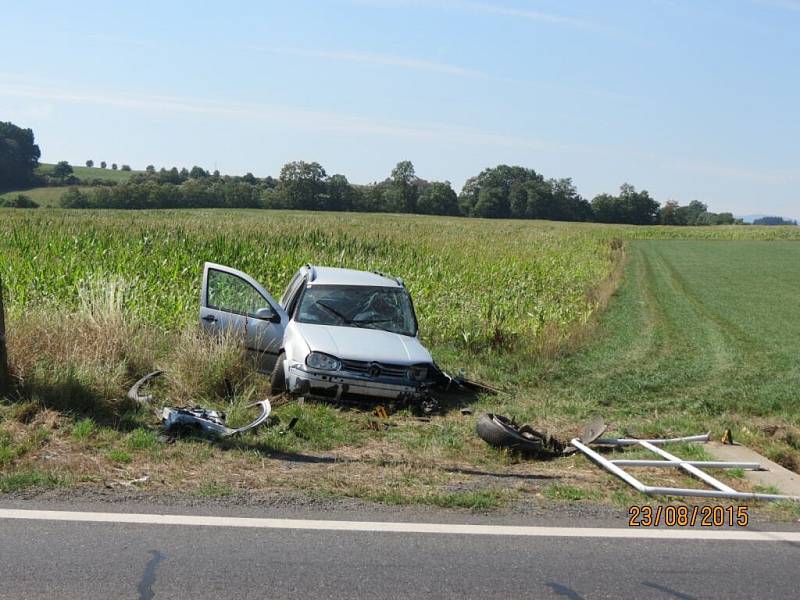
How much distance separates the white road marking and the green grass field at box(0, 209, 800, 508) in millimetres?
518

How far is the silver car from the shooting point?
8922mm

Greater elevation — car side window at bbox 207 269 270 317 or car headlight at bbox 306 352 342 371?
car side window at bbox 207 269 270 317

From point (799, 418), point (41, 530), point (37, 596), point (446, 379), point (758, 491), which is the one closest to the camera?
point (37, 596)

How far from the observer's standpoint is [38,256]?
16.6m

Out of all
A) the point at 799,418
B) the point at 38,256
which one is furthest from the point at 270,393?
the point at 38,256

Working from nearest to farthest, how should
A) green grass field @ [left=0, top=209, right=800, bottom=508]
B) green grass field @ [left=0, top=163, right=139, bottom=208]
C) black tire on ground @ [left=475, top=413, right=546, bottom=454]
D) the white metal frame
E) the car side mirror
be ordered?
the white metal frame, green grass field @ [left=0, top=209, right=800, bottom=508], black tire on ground @ [left=475, top=413, right=546, bottom=454], the car side mirror, green grass field @ [left=0, top=163, right=139, bottom=208]

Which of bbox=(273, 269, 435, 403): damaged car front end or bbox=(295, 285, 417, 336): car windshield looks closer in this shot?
bbox=(273, 269, 435, 403): damaged car front end

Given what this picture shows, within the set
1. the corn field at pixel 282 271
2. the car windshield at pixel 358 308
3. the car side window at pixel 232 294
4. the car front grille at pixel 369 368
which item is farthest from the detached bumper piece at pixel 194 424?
the corn field at pixel 282 271

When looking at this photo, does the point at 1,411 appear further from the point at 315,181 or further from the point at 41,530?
the point at 315,181

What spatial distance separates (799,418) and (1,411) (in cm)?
816

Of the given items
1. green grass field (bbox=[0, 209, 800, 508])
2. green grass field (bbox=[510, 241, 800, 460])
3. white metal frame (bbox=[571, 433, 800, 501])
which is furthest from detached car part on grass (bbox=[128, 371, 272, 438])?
green grass field (bbox=[510, 241, 800, 460])

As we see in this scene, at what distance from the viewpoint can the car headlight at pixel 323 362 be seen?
8891mm

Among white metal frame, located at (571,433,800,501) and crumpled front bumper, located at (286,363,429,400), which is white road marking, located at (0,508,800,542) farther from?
crumpled front bumper, located at (286,363,429,400)

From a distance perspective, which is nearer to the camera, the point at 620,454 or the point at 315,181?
the point at 620,454
